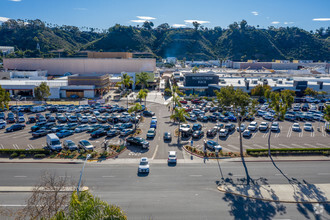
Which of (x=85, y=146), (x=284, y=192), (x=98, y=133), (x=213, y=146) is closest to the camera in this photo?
(x=284, y=192)

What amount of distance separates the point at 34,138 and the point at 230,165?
1304 inches

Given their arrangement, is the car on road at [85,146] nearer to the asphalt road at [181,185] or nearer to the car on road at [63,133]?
the asphalt road at [181,185]

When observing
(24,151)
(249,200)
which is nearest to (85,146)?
(24,151)

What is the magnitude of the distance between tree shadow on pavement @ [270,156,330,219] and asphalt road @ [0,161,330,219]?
16 centimetres

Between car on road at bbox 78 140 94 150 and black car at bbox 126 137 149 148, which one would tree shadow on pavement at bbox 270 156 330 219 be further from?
car on road at bbox 78 140 94 150

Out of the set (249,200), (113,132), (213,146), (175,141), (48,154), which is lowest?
(48,154)

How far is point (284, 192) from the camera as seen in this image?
83.9 ft

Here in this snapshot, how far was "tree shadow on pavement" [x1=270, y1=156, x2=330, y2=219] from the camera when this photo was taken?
2223 centimetres

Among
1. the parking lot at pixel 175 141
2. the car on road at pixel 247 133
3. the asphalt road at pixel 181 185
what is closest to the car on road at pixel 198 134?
the parking lot at pixel 175 141

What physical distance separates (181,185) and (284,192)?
34.9 ft

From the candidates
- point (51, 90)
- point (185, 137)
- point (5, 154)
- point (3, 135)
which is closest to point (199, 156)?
point (185, 137)

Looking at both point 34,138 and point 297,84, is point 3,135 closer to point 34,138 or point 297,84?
point 34,138

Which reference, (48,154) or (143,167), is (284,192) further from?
(48,154)

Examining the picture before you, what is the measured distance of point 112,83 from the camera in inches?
4124
